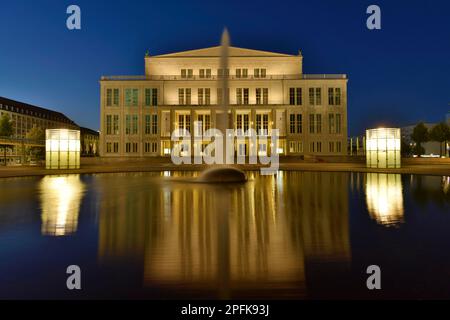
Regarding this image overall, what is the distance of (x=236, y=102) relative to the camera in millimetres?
55938

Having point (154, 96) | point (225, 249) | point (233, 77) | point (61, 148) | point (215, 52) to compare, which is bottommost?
point (225, 249)

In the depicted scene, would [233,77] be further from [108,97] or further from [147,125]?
[108,97]

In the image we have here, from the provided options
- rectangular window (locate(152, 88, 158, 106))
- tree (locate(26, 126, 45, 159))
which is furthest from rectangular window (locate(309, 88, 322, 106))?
tree (locate(26, 126, 45, 159))

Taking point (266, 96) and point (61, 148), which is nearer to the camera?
point (61, 148)

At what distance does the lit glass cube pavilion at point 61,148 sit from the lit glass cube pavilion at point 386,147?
A: 28251 mm

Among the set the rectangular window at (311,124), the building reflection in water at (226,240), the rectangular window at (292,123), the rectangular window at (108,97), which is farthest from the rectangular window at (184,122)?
the building reflection in water at (226,240)

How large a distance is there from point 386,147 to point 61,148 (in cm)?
3033

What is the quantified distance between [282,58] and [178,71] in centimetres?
1851

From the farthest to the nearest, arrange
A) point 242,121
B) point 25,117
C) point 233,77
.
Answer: point 25,117 < point 233,77 < point 242,121

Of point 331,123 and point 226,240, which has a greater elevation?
point 331,123

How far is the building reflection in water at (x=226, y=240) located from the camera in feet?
15.1

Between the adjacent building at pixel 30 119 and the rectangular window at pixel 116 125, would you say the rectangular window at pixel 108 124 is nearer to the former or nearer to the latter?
the rectangular window at pixel 116 125

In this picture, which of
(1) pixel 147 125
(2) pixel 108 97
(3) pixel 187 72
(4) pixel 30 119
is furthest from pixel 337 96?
(4) pixel 30 119
